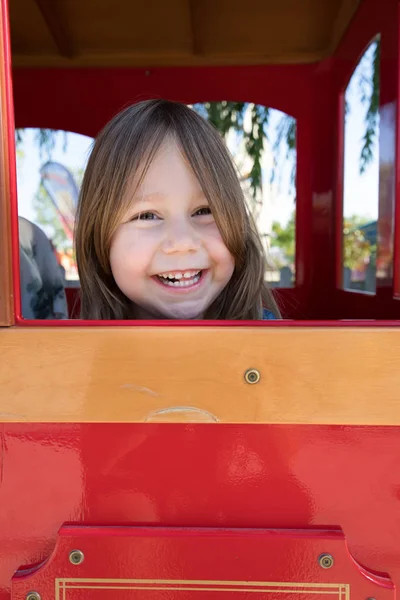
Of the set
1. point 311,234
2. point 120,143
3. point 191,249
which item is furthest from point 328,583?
point 311,234

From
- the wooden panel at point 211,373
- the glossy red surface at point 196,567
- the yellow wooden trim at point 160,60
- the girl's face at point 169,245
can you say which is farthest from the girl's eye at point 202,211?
the yellow wooden trim at point 160,60

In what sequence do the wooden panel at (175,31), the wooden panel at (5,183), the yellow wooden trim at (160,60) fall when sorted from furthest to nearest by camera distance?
the yellow wooden trim at (160,60), the wooden panel at (175,31), the wooden panel at (5,183)

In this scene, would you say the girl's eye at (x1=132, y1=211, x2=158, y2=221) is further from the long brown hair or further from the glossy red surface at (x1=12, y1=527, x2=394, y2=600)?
the glossy red surface at (x1=12, y1=527, x2=394, y2=600)

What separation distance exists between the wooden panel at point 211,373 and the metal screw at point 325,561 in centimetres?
22

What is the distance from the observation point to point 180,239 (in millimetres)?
1061

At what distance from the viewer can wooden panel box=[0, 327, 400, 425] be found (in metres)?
0.80

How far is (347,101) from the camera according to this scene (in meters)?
2.22

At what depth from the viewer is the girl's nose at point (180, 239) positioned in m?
1.06

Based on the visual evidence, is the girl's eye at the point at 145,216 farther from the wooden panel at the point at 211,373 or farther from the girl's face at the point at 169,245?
the wooden panel at the point at 211,373

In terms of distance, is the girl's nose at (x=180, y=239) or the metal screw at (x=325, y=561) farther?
the girl's nose at (x=180, y=239)

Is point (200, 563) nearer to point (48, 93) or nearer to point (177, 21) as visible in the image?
point (177, 21)

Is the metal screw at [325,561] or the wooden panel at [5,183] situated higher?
the wooden panel at [5,183]

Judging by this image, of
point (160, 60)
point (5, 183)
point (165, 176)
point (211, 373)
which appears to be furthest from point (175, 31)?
point (211, 373)

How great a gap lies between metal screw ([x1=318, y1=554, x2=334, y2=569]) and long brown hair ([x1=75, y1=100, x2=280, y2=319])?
1.96 ft
